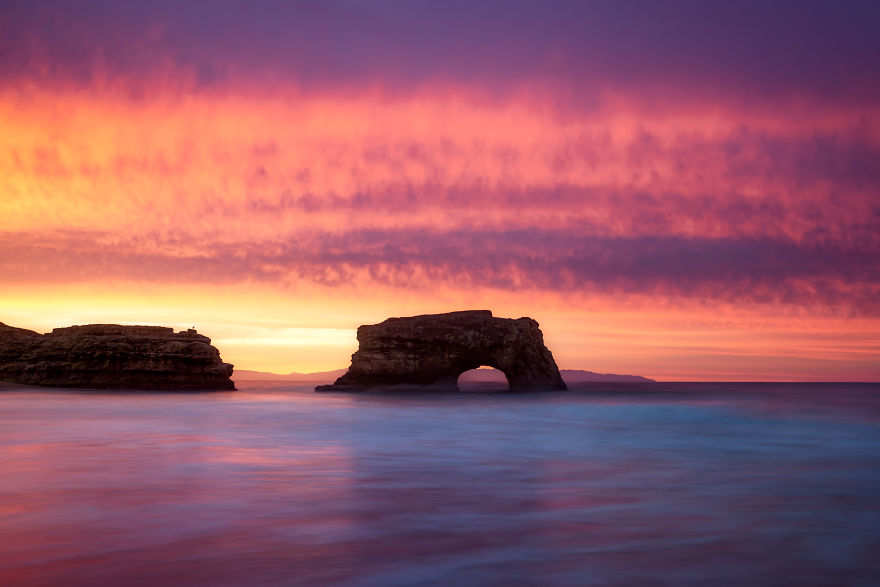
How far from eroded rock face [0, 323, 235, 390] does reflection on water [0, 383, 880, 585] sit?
5682 centimetres

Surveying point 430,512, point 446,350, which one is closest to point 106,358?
point 446,350

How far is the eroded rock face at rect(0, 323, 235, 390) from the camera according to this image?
7669cm

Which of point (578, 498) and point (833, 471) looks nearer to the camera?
point (578, 498)

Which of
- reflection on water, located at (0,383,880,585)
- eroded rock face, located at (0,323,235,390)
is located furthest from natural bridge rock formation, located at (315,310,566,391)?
reflection on water, located at (0,383,880,585)

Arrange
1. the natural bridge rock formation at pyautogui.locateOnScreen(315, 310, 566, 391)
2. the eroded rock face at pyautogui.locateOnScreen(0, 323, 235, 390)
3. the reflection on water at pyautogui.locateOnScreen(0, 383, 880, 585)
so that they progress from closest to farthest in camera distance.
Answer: the reflection on water at pyautogui.locateOnScreen(0, 383, 880, 585), the natural bridge rock formation at pyautogui.locateOnScreen(315, 310, 566, 391), the eroded rock face at pyautogui.locateOnScreen(0, 323, 235, 390)

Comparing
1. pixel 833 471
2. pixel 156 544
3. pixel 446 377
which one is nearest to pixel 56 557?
pixel 156 544

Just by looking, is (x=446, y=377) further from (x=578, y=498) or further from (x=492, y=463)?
(x=578, y=498)

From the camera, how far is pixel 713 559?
26.0 ft

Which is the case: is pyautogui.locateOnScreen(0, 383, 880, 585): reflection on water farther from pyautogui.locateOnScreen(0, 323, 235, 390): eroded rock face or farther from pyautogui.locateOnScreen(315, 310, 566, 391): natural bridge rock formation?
pyautogui.locateOnScreen(0, 323, 235, 390): eroded rock face

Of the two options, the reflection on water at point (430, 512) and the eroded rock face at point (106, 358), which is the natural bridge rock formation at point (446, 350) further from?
the reflection on water at point (430, 512)

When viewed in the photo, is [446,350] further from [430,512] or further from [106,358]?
[430,512]

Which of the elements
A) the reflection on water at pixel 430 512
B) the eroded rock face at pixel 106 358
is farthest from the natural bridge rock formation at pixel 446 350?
the reflection on water at pixel 430 512

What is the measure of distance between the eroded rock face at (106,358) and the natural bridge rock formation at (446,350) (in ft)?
58.0

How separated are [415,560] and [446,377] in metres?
73.4
